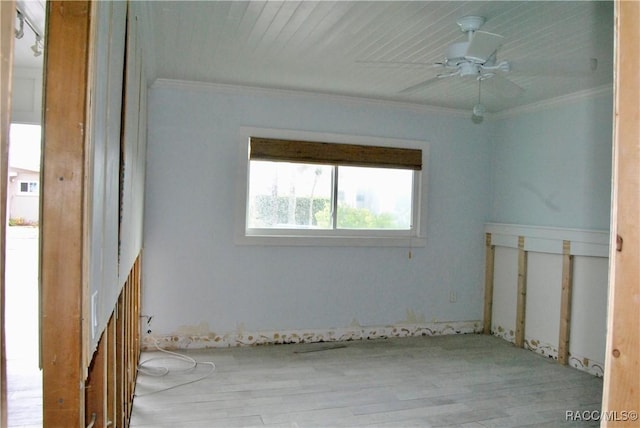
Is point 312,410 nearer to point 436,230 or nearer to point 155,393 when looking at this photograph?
point 155,393

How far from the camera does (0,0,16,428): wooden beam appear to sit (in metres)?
0.63

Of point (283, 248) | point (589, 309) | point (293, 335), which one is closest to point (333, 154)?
point (283, 248)

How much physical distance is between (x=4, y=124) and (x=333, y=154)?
3.94 m

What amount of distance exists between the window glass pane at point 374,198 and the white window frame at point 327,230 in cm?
7

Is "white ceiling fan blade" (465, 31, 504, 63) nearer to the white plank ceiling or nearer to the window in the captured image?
the white plank ceiling

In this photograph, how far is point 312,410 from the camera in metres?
3.00

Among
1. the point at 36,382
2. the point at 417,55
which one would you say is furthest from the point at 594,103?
the point at 36,382

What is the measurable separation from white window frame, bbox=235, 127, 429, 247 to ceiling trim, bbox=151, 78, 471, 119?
1.11 feet

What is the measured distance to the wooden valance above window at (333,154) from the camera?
14.1 ft

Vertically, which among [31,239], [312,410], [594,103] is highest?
[594,103]

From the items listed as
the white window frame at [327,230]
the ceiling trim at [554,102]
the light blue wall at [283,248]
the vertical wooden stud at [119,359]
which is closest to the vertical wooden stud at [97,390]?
the vertical wooden stud at [119,359]

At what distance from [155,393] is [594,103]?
4218 mm

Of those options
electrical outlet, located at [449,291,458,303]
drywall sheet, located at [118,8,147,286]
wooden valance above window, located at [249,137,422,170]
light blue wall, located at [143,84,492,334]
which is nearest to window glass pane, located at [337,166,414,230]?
wooden valance above window, located at [249,137,422,170]

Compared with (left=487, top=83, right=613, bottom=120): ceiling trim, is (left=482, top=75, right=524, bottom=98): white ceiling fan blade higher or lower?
lower
